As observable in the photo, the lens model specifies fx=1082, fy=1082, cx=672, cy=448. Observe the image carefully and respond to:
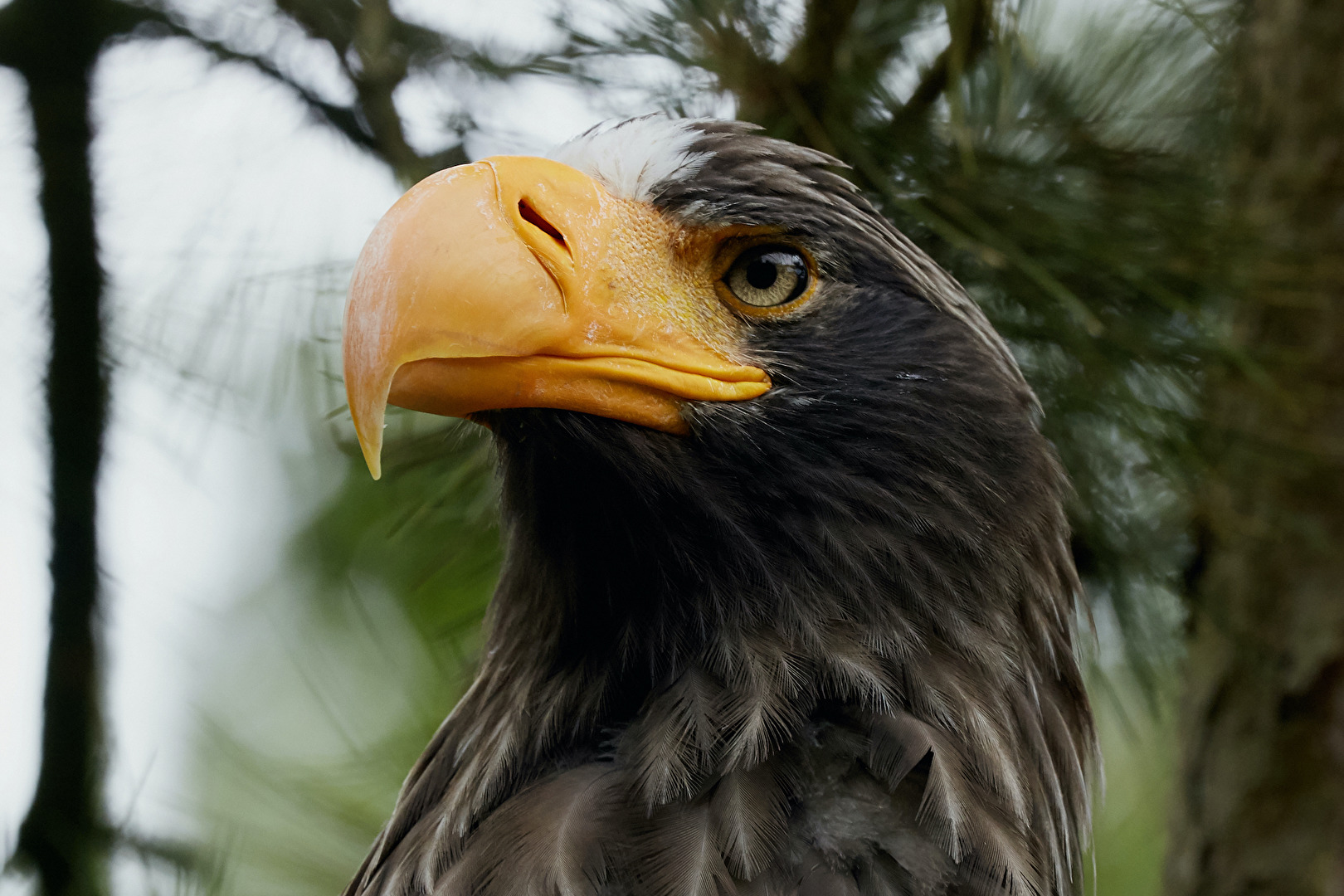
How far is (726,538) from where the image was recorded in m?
1.17

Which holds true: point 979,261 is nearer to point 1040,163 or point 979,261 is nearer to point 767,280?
point 1040,163

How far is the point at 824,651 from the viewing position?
115 centimetres

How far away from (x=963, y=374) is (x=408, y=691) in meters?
1.27

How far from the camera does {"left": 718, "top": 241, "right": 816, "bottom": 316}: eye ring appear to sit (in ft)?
3.89

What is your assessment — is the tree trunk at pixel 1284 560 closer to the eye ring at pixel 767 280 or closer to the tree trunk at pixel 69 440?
the eye ring at pixel 767 280

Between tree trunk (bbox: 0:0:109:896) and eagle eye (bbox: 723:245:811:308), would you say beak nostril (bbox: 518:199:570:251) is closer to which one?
eagle eye (bbox: 723:245:811:308)

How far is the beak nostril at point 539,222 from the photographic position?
1056 mm

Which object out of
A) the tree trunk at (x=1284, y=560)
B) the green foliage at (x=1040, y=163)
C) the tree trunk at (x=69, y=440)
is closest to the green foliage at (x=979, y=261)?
the green foliage at (x=1040, y=163)

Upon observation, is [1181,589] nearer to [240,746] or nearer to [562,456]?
[562,456]

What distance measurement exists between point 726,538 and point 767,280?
29 cm

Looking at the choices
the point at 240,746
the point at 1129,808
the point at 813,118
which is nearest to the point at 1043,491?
the point at 813,118

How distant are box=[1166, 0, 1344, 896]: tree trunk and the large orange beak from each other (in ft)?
3.57

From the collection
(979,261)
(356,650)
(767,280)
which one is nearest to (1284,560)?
(979,261)

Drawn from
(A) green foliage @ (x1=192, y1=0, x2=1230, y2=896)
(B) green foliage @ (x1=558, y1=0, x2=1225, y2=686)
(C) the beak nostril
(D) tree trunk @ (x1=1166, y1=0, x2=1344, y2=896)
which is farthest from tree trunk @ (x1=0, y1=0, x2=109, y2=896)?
(D) tree trunk @ (x1=1166, y1=0, x2=1344, y2=896)
